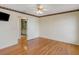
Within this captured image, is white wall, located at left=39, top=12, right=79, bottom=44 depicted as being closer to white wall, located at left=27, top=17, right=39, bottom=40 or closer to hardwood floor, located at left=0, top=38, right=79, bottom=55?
hardwood floor, located at left=0, top=38, right=79, bottom=55

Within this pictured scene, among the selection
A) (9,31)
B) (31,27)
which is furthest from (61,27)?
(9,31)

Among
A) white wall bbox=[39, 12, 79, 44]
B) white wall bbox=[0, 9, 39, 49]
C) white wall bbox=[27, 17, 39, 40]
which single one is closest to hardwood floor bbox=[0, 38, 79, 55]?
white wall bbox=[0, 9, 39, 49]

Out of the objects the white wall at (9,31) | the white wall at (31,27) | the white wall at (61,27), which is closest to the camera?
the white wall at (9,31)

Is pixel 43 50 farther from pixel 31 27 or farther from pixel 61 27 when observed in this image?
pixel 31 27

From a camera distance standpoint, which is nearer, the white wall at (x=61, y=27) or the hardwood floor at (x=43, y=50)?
the hardwood floor at (x=43, y=50)

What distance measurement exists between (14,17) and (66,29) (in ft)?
7.81

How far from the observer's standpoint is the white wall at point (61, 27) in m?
4.01

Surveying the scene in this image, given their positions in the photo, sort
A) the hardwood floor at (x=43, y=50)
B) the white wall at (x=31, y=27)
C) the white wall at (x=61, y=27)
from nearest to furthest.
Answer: the hardwood floor at (x=43, y=50) < the white wall at (x=61, y=27) < the white wall at (x=31, y=27)

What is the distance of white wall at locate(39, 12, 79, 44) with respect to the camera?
401 cm

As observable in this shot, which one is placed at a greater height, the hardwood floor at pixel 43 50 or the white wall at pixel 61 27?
the white wall at pixel 61 27

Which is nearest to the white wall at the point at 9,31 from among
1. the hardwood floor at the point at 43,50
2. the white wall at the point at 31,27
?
the hardwood floor at the point at 43,50

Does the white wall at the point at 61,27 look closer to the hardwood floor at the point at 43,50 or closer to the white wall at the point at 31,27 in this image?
the hardwood floor at the point at 43,50

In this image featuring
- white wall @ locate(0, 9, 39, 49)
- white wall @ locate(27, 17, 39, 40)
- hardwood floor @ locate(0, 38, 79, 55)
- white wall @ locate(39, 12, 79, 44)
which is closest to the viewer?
hardwood floor @ locate(0, 38, 79, 55)

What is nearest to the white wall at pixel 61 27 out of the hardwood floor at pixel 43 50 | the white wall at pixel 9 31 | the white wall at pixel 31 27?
the hardwood floor at pixel 43 50
